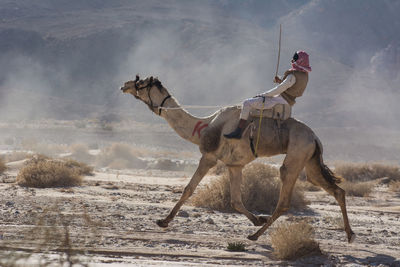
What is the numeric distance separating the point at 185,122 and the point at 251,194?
14.6 ft

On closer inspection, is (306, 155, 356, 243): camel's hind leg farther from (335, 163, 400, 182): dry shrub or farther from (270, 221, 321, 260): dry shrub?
(335, 163, 400, 182): dry shrub

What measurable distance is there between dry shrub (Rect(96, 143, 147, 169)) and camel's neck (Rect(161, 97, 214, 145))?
65.1 ft

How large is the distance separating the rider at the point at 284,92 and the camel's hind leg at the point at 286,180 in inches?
34.5

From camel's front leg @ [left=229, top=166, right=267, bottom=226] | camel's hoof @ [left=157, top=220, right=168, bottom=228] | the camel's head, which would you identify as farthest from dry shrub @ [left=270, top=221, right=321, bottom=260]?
the camel's head

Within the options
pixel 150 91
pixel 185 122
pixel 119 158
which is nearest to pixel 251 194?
pixel 185 122

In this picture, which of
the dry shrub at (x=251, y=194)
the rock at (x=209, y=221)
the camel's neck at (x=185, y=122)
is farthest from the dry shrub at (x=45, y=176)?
the camel's neck at (x=185, y=122)

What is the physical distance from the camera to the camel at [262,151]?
351 inches

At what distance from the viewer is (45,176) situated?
1588 cm

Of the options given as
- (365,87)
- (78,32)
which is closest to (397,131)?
(365,87)

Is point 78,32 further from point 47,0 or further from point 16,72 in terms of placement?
point 47,0

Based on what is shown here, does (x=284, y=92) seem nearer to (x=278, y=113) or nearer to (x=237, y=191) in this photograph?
(x=278, y=113)

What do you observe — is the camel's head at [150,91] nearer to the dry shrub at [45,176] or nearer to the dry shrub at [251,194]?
the dry shrub at [251,194]

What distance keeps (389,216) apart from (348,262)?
21.6 feet

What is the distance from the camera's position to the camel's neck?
9.87m
